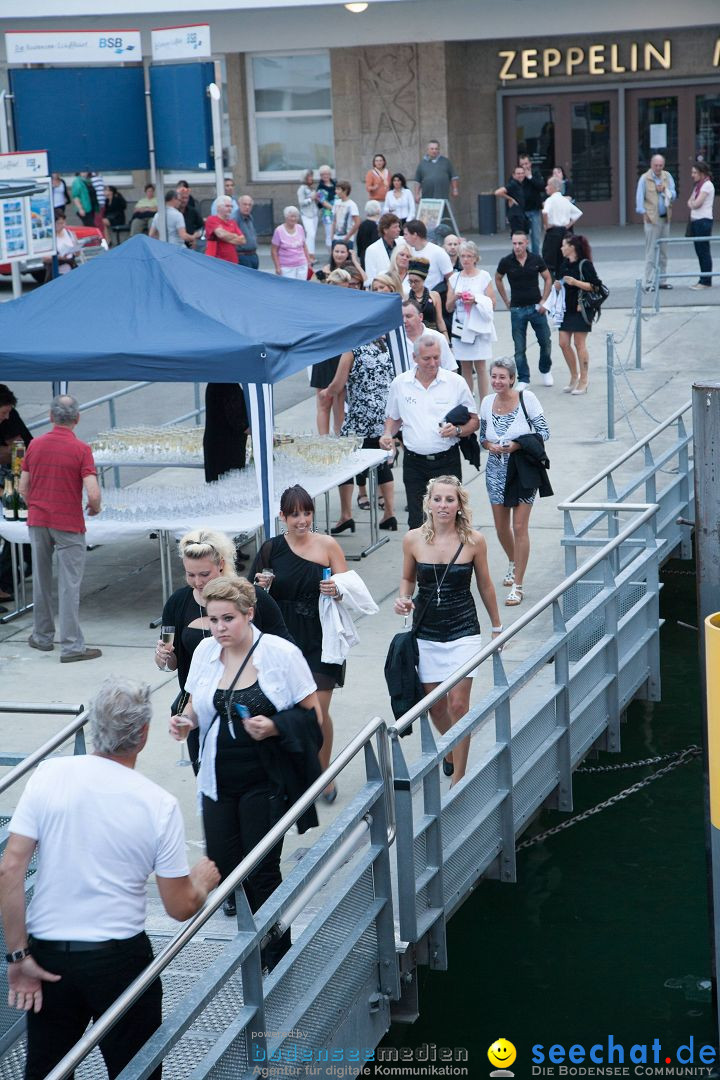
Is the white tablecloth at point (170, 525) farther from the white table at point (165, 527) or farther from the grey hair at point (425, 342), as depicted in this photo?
the grey hair at point (425, 342)

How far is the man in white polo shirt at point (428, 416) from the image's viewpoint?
34.1 ft

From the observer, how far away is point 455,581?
7.77 metres

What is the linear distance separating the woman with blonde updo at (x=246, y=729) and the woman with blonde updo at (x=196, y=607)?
630 mm

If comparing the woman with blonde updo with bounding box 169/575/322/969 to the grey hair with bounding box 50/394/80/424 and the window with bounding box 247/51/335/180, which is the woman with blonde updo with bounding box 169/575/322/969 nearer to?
the grey hair with bounding box 50/394/80/424

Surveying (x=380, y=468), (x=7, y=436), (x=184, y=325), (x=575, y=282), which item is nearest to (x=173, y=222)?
(x=575, y=282)

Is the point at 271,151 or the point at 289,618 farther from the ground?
the point at 271,151

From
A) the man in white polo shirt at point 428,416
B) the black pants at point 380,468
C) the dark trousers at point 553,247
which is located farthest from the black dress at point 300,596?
the dark trousers at point 553,247

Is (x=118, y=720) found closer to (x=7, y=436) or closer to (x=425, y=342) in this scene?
(x=425, y=342)

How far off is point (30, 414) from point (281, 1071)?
1408 centimetres

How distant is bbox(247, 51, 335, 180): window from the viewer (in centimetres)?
3103

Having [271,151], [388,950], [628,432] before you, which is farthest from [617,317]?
[388,950]

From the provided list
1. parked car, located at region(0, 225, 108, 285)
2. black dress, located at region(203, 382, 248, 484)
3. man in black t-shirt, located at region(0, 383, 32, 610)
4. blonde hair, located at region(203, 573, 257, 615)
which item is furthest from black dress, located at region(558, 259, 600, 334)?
parked car, located at region(0, 225, 108, 285)

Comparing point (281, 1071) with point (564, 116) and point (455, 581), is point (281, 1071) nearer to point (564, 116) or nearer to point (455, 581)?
point (455, 581)

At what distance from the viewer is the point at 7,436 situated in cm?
1152
